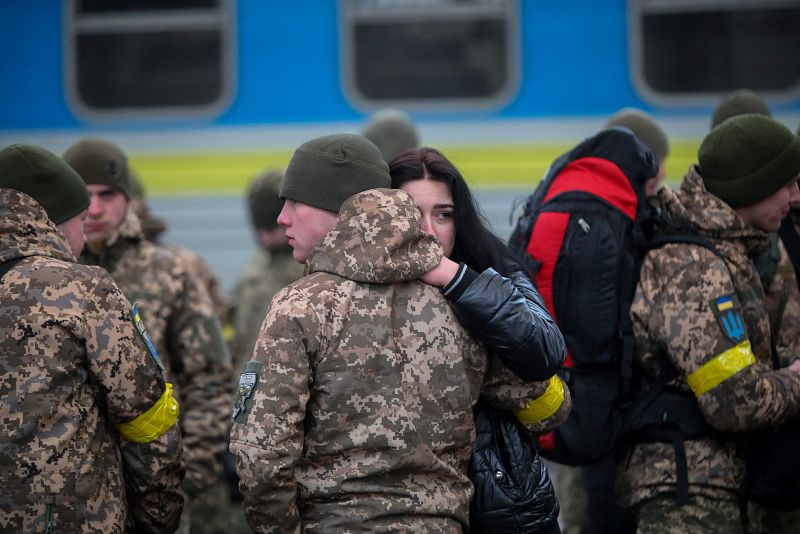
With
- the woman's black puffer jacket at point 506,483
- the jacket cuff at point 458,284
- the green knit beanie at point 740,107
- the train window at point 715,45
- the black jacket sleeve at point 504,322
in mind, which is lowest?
the woman's black puffer jacket at point 506,483

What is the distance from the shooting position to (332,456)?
2.96 meters

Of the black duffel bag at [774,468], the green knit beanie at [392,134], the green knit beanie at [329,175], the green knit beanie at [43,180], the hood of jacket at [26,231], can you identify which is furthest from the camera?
the green knit beanie at [392,134]

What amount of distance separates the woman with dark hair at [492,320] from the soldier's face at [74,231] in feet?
3.26

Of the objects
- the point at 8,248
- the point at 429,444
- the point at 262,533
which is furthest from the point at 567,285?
the point at 8,248

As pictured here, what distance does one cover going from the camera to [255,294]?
5.95m

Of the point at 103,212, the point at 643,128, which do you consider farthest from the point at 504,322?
the point at 643,128

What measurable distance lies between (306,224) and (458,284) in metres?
0.46

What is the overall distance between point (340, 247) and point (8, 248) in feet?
3.14

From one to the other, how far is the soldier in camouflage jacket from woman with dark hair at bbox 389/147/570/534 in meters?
0.52

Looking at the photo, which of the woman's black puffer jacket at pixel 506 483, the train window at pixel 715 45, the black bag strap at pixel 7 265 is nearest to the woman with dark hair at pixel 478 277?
the woman's black puffer jacket at pixel 506 483

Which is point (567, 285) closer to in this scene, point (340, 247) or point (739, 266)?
point (739, 266)

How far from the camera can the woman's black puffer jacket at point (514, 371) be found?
3043 millimetres

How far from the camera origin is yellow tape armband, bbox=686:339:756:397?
3.63 meters

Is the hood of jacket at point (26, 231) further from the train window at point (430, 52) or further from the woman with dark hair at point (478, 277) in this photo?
the train window at point (430, 52)
